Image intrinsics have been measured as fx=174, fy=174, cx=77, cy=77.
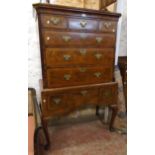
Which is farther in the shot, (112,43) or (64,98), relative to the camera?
(112,43)

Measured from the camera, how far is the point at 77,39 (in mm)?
1708

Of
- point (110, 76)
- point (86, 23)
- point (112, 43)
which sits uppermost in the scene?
point (86, 23)

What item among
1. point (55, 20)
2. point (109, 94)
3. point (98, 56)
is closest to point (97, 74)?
point (98, 56)

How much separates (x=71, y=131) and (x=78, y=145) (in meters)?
0.30

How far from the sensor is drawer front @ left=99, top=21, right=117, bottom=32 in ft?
5.86

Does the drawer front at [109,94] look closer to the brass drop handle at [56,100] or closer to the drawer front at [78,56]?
the drawer front at [78,56]

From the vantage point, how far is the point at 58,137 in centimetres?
207

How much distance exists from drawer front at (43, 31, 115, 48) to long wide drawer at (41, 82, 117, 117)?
431 mm

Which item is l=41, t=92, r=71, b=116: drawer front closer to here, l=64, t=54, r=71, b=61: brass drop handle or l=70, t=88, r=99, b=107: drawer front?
l=70, t=88, r=99, b=107: drawer front

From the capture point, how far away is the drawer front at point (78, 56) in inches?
64.3

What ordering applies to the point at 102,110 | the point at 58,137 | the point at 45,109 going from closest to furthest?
the point at 45,109 < the point at 58,137 < the point at 102,110

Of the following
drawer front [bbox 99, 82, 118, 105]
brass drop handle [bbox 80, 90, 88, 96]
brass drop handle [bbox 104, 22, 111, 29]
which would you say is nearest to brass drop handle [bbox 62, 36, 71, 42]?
brass drop handle [bbox 104, 22, 111, 29]

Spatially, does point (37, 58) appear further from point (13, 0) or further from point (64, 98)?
point (13, 0)
